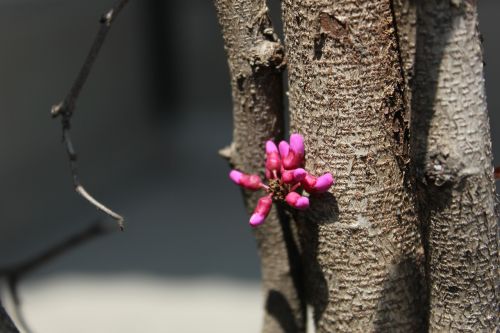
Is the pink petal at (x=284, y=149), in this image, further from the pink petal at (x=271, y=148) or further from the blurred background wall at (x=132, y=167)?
the blurred background wall at (x=132, y=167)

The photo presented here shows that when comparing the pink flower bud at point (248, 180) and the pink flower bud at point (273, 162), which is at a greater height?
the pink flower bud at point (273, 162)

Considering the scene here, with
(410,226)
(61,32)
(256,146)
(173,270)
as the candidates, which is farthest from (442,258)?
(61,32)

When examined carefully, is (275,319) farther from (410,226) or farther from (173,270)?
(173,270)

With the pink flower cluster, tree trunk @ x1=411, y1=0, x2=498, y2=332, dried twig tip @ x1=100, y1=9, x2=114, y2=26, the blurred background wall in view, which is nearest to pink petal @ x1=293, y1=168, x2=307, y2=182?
the pink flower cluster

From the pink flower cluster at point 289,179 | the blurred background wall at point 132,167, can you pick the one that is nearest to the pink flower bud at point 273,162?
the pink flower cluster at point 289,179

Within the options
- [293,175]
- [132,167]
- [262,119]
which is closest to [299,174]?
[293,175]

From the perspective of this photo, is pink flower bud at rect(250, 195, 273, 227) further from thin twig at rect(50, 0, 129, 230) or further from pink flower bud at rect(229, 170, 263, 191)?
thin twig at rect(50, 0, 129, 230)
